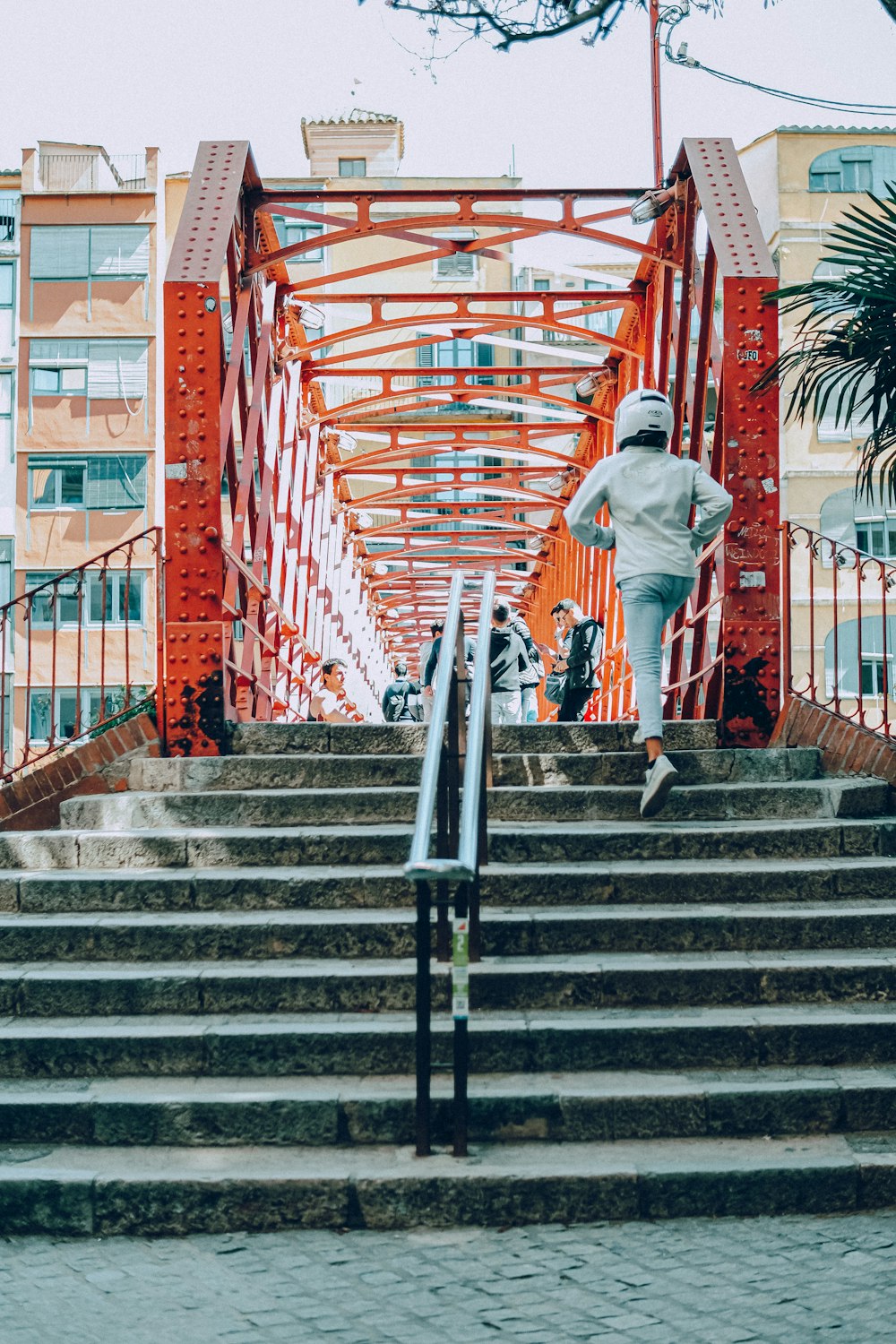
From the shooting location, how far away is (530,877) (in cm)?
616

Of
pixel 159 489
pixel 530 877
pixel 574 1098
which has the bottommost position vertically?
pixel 574 1098

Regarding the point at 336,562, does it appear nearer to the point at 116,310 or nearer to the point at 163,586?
the point at 163,586

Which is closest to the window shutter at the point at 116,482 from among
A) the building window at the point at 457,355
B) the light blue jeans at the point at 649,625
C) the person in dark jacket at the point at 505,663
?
the building window at the point at 457,355

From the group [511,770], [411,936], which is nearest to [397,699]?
[511,770]

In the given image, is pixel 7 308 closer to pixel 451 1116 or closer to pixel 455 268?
pixel 455 268

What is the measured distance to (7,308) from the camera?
39500 mm

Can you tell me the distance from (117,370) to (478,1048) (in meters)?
35.7

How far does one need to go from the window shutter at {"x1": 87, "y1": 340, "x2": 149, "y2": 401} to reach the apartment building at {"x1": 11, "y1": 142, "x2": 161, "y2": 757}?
3cm

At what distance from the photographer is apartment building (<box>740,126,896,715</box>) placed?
124 feet

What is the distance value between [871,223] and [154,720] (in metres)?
4.45

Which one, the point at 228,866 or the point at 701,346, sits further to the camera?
the point at 701,346

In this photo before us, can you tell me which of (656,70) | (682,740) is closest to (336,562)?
(656,70)

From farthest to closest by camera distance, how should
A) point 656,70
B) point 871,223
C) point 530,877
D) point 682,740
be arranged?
point 656,70 < point 682,740 < point 871,223 < point 530,877

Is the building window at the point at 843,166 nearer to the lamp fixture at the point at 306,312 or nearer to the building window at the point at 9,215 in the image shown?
the building window at the point at 9,215
